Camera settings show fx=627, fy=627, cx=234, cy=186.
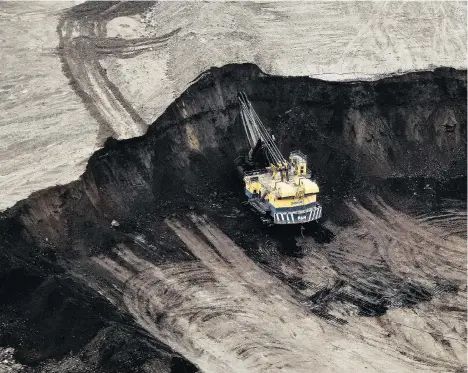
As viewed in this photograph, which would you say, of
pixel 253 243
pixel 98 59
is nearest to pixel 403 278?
pixel 253 243

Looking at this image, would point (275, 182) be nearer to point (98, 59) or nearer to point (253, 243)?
point (253, 243)

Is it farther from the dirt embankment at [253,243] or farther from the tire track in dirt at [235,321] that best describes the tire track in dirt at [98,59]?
the tire track in dirt at [235,321]

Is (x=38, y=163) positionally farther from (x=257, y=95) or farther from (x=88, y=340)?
(x=257, y=95)

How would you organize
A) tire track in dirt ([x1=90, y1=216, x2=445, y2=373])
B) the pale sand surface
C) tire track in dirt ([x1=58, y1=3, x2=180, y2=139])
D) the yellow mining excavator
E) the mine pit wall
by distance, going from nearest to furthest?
tire track in dirt ([x1=90, y1=216, x2=445, y2=373]) < the yellow mining excavator < the pale sand surface < the mine pit wall < tire track in dirt ([x1=58, y1=3, x2=180, y2=139])

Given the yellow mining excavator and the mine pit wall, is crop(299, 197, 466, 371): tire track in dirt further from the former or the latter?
the mine pit wall

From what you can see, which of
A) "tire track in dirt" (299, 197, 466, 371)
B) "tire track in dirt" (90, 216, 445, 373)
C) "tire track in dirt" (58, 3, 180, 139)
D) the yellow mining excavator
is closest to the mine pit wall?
the yellow mining excavator

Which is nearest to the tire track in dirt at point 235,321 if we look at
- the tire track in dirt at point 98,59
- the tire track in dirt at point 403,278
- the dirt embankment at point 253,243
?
the dirt embankment at point 253,243

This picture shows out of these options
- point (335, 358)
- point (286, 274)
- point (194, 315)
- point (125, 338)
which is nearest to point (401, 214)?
point (286, 274)
